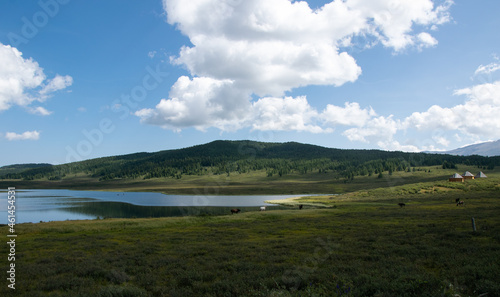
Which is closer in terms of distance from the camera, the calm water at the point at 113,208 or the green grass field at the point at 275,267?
the green grass field at the point at 275,267

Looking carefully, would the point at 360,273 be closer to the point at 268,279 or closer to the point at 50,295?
the point at 268,279

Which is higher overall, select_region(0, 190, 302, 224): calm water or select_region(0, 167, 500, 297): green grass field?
select_region(0, 167, 500, 297): green grass field

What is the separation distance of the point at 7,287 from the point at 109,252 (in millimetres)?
8894

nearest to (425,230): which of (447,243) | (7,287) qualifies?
(447,243)

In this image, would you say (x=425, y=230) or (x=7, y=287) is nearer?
(x=7, y=287)

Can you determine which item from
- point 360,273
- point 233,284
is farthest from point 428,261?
point 233,284

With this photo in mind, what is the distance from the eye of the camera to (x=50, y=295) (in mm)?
12484

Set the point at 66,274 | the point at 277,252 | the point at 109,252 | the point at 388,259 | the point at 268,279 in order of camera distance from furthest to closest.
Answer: the point at 109,252, the point at 277,252, the point at 388,259, the point at 66,274, the point at 268,279

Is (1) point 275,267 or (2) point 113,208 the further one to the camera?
(2) point 113,208

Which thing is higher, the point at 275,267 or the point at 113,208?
the point at 275,267

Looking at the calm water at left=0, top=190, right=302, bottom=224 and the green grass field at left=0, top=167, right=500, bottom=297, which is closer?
the green grass field at left=0, top=167, right=500, bottom=297

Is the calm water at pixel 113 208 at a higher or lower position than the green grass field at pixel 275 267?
lower

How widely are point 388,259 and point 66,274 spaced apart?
1795 cm

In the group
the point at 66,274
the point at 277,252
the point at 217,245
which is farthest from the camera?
the point at 217,245
